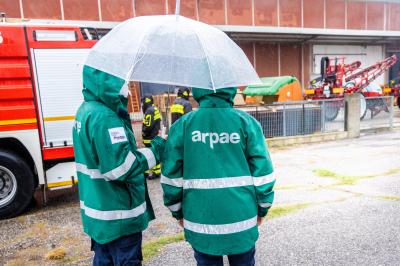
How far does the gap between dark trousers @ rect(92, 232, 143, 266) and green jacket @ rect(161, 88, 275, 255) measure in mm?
441

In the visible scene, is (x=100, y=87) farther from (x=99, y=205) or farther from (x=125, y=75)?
(x=99, y=205)

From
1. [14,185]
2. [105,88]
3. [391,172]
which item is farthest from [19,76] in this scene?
[391,172]

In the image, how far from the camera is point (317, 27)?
22.6m

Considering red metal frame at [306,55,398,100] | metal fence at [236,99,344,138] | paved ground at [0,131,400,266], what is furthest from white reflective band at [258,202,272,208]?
red metal frame at [306,55,398,100]

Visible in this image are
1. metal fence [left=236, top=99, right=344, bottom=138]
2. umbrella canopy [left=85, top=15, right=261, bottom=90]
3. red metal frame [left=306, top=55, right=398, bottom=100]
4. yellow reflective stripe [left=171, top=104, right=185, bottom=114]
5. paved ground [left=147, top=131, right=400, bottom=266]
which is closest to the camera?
umbrella canopy [left=85, top=15, right=261, bottom=90]

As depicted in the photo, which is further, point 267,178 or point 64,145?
point 64,145

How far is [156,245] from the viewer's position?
3.94 metres

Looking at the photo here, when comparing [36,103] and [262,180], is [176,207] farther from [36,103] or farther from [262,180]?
[36,103]

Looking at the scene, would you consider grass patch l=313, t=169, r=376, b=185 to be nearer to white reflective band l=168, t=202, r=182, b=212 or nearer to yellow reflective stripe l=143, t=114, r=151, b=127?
yellow reflective stripe l=143, t=114, r=151, b=127

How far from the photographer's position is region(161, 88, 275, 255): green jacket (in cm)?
214

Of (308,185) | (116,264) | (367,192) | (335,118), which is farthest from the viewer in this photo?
(335,118)

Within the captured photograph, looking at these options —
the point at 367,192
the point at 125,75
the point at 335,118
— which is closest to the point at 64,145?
the point at 125,75

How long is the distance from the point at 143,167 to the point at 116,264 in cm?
69

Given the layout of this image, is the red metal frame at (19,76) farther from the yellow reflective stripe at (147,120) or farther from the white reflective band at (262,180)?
the white reflective band at (262,180)
